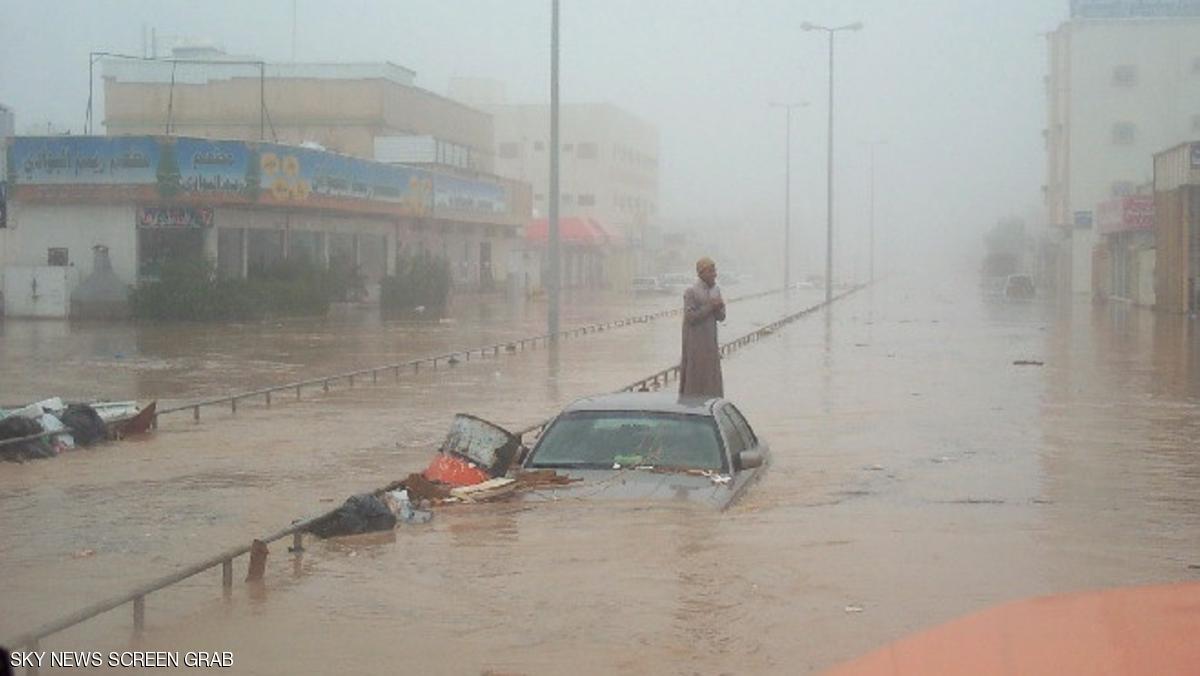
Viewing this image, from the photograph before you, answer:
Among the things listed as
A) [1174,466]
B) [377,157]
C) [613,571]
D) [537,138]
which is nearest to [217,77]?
[377,157]

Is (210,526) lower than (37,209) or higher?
lower

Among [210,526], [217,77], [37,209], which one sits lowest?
[210,526]

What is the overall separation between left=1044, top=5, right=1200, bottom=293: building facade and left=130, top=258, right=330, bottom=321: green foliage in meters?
49.0

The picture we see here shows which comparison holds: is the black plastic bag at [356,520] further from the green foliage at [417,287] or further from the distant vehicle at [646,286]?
the distant vehicle at [646,286]

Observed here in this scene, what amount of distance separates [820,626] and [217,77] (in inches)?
2810

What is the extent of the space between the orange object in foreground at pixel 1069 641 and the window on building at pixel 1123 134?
88638 mm

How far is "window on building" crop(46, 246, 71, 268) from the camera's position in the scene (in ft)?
172

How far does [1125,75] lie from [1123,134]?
3013mm

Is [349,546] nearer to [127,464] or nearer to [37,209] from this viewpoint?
[127,464]

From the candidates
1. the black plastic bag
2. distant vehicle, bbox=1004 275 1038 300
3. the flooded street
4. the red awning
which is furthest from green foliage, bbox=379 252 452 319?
the black plastic bag

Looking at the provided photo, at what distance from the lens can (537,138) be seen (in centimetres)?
13100

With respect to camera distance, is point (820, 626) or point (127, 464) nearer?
point (820, 626)

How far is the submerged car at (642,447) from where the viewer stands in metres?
12.8

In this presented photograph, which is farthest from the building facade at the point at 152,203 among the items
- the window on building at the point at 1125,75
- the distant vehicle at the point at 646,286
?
the window on building at the point at 1125,75
